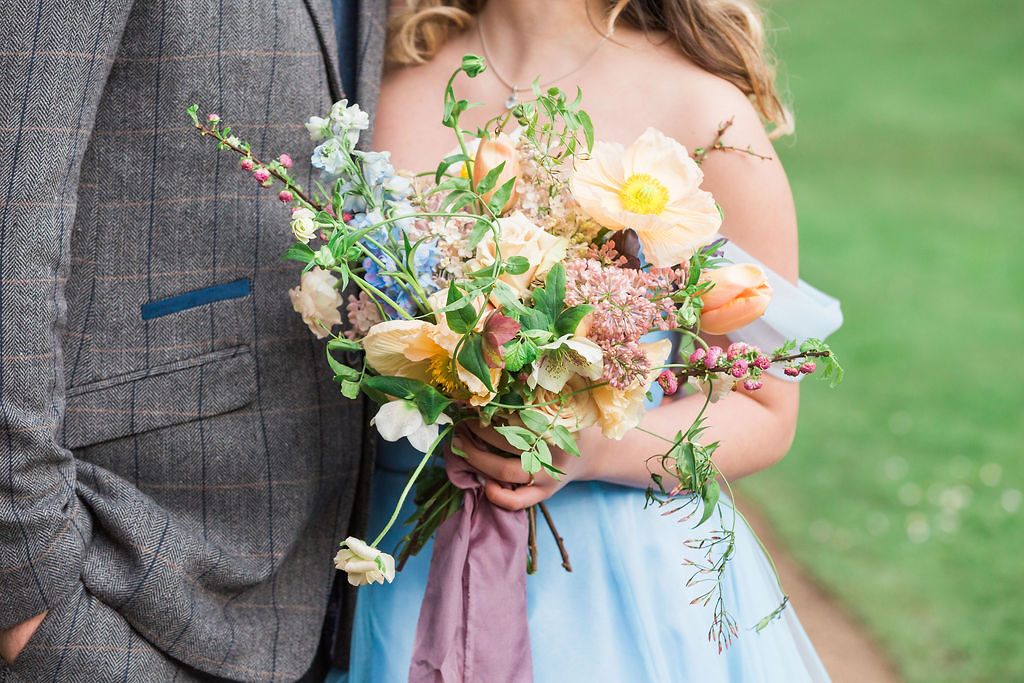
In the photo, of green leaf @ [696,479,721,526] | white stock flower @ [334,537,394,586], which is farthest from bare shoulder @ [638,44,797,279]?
white stock flower @ [334,537,394,586]

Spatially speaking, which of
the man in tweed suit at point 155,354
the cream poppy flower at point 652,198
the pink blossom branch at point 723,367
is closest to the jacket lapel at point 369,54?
the man in tweed suit at point 155,354

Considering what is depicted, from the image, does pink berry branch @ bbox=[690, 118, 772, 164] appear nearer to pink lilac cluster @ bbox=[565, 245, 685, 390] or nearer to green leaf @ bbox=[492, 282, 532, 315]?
pink lilac cluster @ bbox=[565, 245, 685, 390]

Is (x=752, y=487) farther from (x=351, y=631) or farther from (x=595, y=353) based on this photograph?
(x=595, y=353)

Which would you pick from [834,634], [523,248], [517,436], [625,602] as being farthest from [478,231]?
[834,634]

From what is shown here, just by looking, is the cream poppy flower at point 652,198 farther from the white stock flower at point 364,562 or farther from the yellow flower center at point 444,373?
the white stock flower at point 364,562

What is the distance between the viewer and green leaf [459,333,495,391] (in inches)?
46.6

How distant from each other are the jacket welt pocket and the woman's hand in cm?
42

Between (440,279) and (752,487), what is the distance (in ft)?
14.1

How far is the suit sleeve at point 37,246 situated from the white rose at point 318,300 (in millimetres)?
359

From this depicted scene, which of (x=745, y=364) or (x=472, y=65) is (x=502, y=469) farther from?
(x=472, y=65)

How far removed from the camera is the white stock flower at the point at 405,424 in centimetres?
129

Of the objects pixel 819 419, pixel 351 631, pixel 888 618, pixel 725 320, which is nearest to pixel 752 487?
pixel 819 419

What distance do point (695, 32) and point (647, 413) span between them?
778 millimetres

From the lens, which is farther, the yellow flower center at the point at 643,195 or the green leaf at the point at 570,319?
the yellow flower center at the point at 643,195
